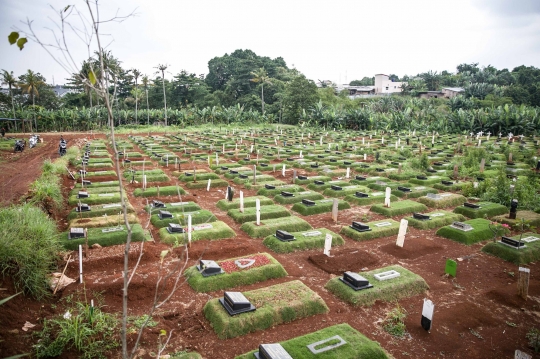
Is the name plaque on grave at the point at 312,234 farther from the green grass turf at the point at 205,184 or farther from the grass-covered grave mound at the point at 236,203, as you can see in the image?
the green grass turf at the point at 205,184

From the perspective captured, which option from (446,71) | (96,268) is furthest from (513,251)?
(446,71)

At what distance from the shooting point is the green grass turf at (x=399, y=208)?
44.4 feet

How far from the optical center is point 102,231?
409 inches

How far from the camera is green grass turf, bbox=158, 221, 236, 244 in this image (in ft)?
33.9

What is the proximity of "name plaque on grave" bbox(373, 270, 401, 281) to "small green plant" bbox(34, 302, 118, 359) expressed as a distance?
559 centimetres

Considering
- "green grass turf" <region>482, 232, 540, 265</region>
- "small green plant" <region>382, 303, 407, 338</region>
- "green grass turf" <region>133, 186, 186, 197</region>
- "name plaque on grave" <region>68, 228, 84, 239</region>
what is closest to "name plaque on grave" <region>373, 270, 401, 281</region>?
"small green plant" <region>382, 303, 407, 338</region>

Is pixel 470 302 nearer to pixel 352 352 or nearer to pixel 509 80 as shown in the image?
pixel 352 352

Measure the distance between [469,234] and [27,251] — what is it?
12.0 meters

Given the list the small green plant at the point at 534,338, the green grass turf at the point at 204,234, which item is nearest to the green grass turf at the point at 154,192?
the green grass turf at the point at 204,234

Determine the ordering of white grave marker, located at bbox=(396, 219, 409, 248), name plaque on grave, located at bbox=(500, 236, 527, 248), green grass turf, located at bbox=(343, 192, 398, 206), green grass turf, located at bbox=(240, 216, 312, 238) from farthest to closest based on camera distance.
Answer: green grass turf, located at bbox=(343, 192, 398, 206) → green grass turf, located at bbox=(240, 216, 312, 238) → white grave marker, located at bbox=(396, 219, 409, 248) → name plaque on grave, located at bbox=(500, 236, 527, 248)

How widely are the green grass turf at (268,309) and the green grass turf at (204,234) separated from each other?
3618mm

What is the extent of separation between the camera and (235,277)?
8055mm

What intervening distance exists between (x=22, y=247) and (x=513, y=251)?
12242 mm

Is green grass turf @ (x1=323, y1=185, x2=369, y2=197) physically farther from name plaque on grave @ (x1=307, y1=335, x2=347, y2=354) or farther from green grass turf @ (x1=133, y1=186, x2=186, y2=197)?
name plaque on grave @ (x1=307, y1=335, x2=347, y2=354)
